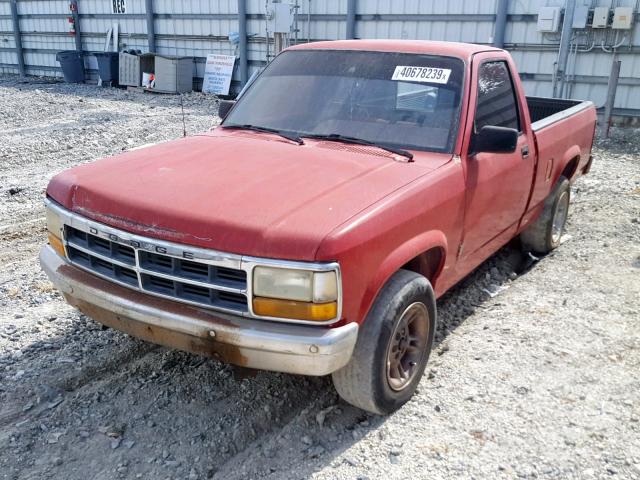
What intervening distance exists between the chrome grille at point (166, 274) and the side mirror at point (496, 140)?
177 cm

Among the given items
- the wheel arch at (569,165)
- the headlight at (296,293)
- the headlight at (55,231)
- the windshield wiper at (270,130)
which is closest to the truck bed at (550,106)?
the wheel arch at (569,165)

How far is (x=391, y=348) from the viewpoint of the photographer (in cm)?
305

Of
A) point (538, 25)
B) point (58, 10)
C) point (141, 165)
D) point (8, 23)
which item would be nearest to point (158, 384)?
point (141, 165)

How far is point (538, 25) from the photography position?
1210 cm

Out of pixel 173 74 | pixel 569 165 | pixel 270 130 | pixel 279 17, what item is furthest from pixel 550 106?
pixel 173 74

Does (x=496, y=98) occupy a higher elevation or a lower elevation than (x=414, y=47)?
lower

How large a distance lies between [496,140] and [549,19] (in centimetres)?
975

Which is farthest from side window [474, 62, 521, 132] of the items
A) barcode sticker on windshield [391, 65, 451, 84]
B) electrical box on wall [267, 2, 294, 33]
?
electrical box on wall [267, 2, 294, 33]

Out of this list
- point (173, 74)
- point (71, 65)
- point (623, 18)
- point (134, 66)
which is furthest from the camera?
point (71, 65)

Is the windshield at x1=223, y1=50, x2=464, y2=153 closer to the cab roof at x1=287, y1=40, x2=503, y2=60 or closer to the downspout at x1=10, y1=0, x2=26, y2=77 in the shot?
the cab roof at x1=287, y1=40, x2=503, y2=60

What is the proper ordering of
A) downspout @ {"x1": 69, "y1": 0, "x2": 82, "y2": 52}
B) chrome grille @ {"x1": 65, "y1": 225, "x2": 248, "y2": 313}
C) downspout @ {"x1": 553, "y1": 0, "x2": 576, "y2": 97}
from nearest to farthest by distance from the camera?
1. chrome grille @ {"x1": 65, "y1": 225, "x2": 248, "y2": 313}
2. downspout @ {"x1": 553, "y1": 0, "x2": 576, "y2": 97}
3. downspout @ {"x1": 69, "y1": 0, "x2": 82, "y2": 52}

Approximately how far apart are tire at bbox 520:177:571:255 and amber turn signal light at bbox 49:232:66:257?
3819 mm

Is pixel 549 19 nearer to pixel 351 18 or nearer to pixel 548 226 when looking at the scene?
pixel 351 18

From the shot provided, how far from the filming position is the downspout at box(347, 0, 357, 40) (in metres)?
14.2
